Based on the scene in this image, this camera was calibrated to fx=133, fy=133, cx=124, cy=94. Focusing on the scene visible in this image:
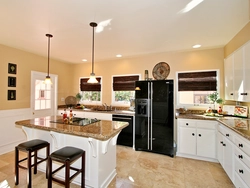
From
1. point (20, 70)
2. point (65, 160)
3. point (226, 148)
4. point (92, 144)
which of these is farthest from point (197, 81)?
point (20, 70)

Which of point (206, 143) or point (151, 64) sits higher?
point (151, 64)

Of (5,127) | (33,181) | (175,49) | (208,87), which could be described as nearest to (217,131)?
(208,87)

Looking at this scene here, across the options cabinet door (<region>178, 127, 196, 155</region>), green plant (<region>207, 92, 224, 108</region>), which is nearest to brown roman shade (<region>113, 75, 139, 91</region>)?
cabinet door (<region>178, 127, 196, 155</region>)

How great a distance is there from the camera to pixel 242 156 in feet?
5.65

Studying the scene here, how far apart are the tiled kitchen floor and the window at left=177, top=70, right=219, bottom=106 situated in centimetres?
149

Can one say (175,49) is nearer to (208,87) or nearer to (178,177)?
(208,87)

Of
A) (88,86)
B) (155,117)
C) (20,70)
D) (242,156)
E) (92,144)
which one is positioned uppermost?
(20,70)

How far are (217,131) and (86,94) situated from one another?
411 centimetres

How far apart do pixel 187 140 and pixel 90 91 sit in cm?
348

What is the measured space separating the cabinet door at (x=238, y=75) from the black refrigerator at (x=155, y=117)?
1176 millimetres

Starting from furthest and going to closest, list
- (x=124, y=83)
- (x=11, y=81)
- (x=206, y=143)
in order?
(x=124, y=83), (x=11, y=81), (x=206, y=143)

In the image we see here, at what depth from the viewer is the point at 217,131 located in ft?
8.93

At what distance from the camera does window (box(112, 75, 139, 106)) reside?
4234mm

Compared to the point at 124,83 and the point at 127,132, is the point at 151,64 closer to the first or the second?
the point at 124,83
